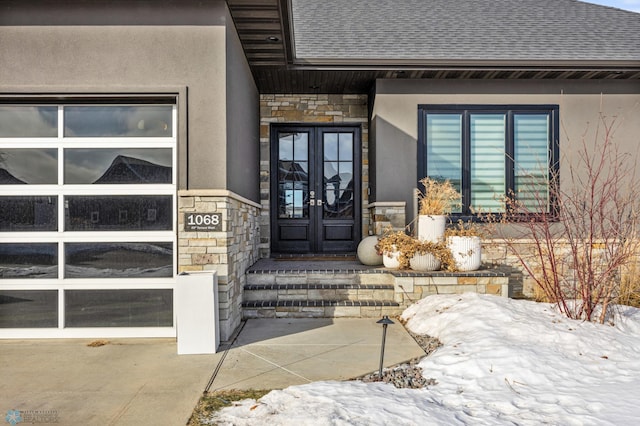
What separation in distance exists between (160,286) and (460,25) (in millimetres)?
6655

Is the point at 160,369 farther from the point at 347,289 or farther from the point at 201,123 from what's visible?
the point at 347,289

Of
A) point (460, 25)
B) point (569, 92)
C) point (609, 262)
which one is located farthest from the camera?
point (460, 25)

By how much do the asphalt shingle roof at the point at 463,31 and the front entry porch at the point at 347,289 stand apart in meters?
3.21

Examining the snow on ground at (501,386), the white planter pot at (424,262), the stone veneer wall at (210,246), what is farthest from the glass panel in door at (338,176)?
the snow on ground at (501,386)

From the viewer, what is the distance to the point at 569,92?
713 centimetres

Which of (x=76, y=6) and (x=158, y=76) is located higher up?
(x=76, y=6)

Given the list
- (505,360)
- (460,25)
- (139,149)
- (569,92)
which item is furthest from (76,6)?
(569,92)

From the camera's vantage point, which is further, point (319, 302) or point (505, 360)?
point (319, 302)

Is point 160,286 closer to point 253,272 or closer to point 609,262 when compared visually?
point 253,272

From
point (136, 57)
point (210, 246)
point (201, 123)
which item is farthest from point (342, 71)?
point (210, 246)

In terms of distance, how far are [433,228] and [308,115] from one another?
10.5 ft

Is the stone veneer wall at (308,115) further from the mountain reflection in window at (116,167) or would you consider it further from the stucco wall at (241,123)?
the mountain reflection in window at (116,167)

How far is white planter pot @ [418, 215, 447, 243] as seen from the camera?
241 inches

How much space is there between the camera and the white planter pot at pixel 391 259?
5.92 m
